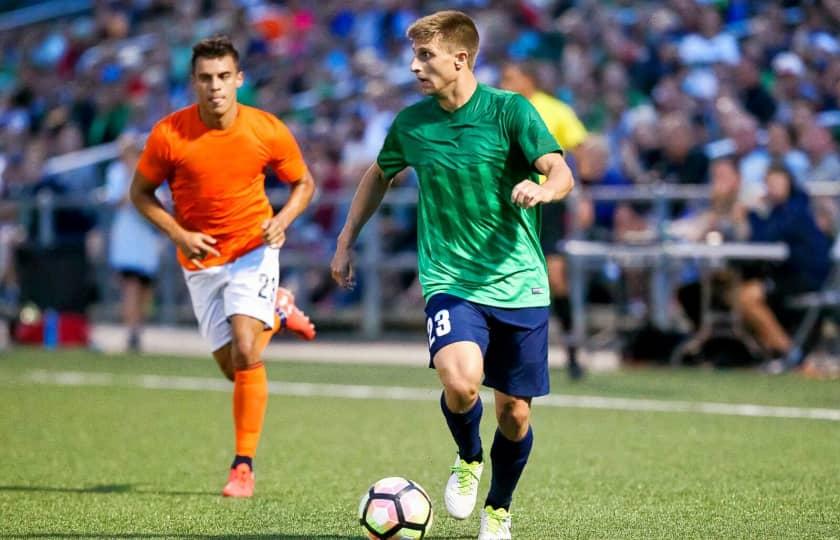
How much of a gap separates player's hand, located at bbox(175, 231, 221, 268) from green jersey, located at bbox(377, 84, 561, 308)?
207 cm

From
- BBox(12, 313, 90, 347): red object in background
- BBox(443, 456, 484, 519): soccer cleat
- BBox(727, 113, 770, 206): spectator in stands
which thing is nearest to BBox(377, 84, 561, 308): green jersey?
BBox(443, 456, 484, 519): soccer cleat

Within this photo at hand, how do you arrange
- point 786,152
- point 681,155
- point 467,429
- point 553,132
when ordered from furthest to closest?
1. point 681,155
2. point 786,152
3. point 553,132
4. point 467,429

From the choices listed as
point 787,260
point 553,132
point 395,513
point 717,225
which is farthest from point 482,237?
point 717,225

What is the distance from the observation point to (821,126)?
15.8 metres

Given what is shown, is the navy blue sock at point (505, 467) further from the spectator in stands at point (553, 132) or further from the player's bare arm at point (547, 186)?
the spectator in stands at point (553, 132)

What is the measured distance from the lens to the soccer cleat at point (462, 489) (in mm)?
6762

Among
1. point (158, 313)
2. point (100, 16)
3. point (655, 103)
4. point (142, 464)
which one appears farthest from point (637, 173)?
point (100, 16)

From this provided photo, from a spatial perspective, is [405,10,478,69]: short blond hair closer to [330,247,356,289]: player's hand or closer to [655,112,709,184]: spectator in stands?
[330,247,356,289]: player's hand

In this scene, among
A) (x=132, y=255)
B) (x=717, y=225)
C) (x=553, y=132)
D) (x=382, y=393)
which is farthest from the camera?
(x=132, y=255)

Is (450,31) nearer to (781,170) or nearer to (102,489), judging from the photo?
(102,489)

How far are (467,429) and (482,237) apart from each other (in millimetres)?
855

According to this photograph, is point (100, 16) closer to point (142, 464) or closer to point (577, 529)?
point (142, 464)

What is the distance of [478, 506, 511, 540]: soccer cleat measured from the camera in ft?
21.5

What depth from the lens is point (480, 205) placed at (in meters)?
6.62
